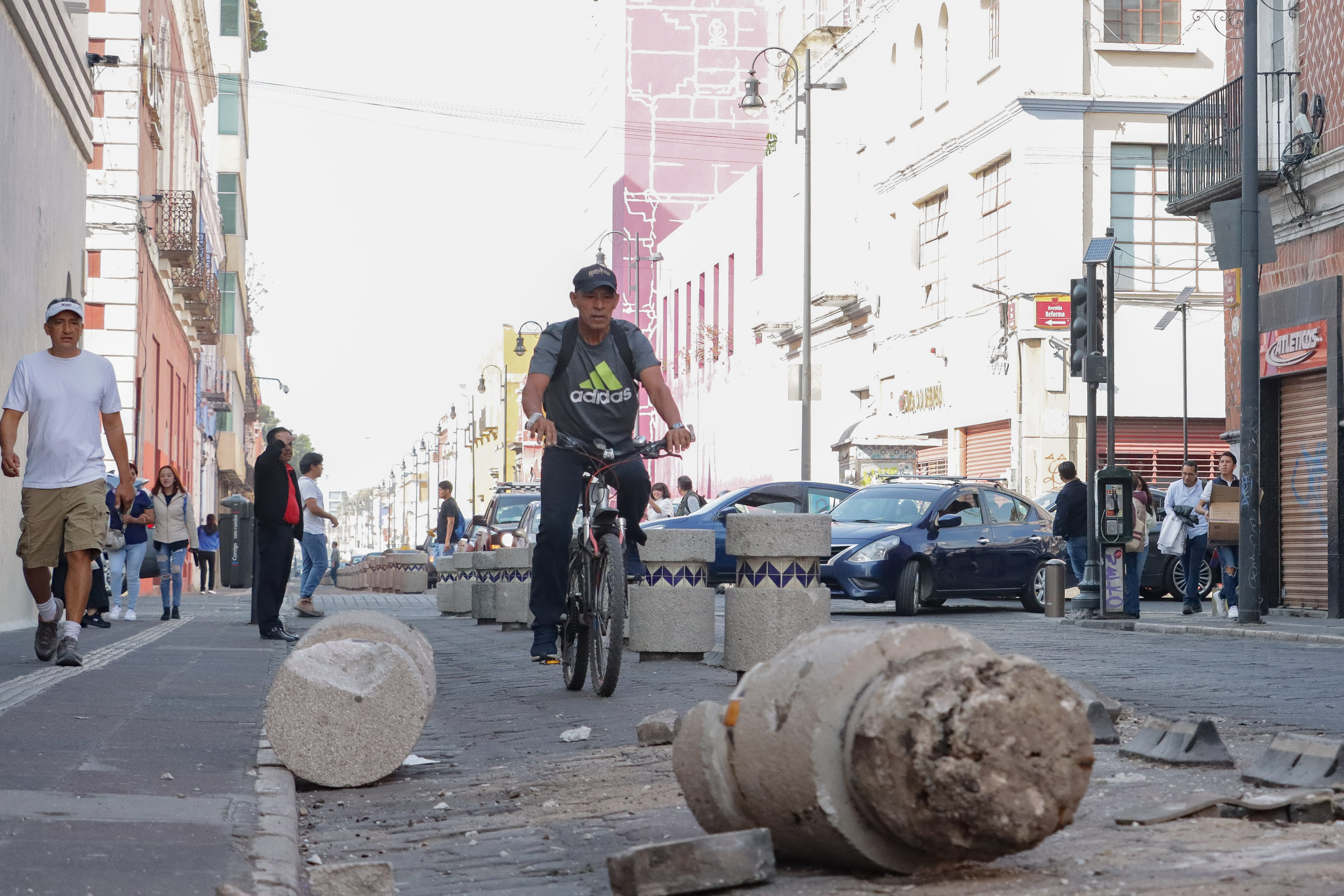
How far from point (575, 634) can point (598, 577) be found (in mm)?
546

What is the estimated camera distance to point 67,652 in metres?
9.51

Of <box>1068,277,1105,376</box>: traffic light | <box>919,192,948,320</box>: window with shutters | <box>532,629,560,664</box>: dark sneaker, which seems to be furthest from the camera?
<box>919,192,948,320</box>: window with shutters

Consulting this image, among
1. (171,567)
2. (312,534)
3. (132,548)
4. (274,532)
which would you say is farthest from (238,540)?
(274,532)

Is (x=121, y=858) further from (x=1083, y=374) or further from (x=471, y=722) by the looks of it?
(x=1083, y=374)

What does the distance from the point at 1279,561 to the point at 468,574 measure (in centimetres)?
966

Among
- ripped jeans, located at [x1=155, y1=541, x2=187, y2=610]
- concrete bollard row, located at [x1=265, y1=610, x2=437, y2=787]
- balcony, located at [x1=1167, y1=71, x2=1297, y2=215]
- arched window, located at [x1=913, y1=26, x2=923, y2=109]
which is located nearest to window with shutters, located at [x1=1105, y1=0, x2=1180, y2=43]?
arched window, located at [x1=913, y1=26, x2=923, y2=109]

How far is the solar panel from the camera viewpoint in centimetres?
1942

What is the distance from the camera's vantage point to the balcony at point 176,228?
33469 millimetres

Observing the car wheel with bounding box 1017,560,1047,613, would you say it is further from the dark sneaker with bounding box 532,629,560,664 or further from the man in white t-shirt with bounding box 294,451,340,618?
the dark sneaker with bounding box 532,629,560,664

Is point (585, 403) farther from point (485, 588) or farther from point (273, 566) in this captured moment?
point (485, 588)

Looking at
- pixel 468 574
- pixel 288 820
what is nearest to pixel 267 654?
pixel 288 820

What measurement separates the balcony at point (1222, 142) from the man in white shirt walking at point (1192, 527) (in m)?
3.71

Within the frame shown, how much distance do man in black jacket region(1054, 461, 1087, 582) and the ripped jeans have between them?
9995 millimetres

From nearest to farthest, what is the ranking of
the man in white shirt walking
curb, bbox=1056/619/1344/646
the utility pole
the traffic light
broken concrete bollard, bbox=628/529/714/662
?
broken concrete bollard, bbox=628/529/714/662
curb, bbox=1056/619/1344/646
the utility pole
the traffic light
the man in white shirt walking
